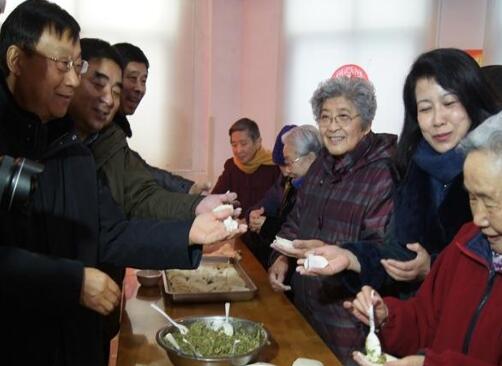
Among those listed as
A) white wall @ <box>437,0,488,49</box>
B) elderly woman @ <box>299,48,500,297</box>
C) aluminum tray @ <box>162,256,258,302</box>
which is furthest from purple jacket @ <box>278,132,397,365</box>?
white wall @ <box>437,0,488,49</box>

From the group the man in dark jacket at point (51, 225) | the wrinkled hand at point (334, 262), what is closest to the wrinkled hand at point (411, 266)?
the wrinkled hand at point (334, 262)

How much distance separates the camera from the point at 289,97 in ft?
17.5

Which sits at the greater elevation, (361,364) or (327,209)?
(327,209)

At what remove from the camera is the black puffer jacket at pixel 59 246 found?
1.21 meters

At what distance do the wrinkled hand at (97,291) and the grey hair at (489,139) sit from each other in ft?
3.18

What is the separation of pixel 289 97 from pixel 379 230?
3.50 meters

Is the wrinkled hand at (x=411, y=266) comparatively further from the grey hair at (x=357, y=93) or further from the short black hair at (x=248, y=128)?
the short black hair at (x=248, y=128)

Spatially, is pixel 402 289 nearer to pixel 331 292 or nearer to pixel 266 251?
pixel 331 292

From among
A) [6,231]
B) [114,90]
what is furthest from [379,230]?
[6,231]

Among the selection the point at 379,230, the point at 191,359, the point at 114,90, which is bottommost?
the point at 191,359

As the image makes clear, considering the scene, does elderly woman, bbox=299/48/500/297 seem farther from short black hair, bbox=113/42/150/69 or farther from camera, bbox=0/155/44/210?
short black hair, bbox=113/42/150/69

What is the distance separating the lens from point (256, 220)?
3357 mm

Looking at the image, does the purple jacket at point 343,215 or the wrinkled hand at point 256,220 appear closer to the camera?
the purple jacket at point 343,215

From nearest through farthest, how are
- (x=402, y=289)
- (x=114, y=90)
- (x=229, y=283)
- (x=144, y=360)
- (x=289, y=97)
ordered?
(x=144, y=360), (x=402, y=289), (x=114, y=90), (x=229, y=283), (x=289, y=97)
